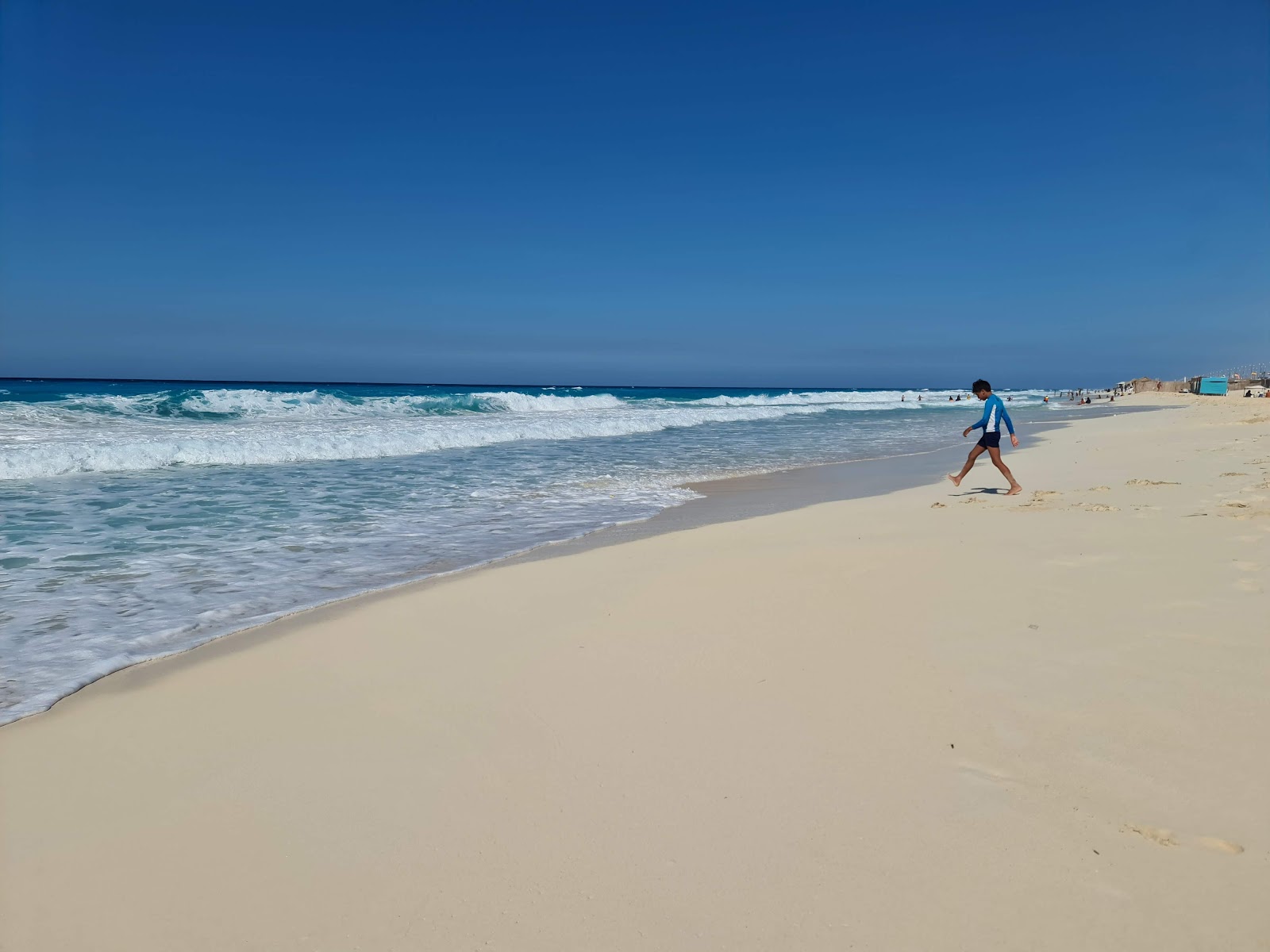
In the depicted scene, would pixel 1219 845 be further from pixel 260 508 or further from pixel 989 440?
pixel 260 508

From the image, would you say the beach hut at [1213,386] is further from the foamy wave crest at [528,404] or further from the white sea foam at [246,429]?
the foamy wave crest at [528,404]

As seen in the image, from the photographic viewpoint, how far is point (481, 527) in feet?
26.1

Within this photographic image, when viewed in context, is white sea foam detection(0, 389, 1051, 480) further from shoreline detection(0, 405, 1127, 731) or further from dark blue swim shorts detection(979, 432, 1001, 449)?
dark blue swim shorts detection(979, 432, 1001, 449)

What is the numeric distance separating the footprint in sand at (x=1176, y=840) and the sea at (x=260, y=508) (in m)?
4.46

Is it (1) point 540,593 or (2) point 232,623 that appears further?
(1) point 540,593

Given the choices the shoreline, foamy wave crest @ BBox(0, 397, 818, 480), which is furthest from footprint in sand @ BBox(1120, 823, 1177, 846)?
foamy wave crest @ BBox(0, 397, 818, 480)

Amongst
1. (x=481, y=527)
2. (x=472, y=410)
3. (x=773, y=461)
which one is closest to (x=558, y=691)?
(x=481, y=527)

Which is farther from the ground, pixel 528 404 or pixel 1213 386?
pixel 1213 386

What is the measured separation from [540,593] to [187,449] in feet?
40.7

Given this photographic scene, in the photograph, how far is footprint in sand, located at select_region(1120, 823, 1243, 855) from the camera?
6.98 feet

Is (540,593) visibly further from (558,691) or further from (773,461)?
(773,461)

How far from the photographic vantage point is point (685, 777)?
104 inches

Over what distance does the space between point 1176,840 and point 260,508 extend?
30.1ft

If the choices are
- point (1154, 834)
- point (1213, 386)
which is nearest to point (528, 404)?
A: point (1154, 834)
